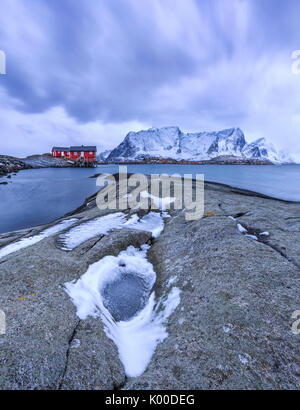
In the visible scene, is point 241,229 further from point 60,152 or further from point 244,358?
point 60,152

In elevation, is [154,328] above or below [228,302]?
below

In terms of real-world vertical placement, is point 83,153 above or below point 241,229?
above

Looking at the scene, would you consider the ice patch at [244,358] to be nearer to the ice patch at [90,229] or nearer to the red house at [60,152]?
the ice patch at [90,229]

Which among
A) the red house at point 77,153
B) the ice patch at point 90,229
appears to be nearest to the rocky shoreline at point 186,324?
the ice patch at point 90,229

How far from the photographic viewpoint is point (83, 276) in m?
7.89

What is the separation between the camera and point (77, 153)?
179250 millimetres

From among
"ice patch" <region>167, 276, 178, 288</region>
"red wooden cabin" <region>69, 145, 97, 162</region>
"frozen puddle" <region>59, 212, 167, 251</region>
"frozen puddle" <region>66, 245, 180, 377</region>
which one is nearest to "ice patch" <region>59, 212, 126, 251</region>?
"frozen puddle" <region>59, 212, 167, 251</region>

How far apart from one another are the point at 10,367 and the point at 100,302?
338 centimetres

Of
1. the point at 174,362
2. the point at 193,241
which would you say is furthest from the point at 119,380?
the point at 193,241

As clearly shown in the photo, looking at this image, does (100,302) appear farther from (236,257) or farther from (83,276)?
(236,257)

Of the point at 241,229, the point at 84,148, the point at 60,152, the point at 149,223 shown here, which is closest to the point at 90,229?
the point at 149,223

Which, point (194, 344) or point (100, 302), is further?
point (100, 302)

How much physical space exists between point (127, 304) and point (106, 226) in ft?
22.4

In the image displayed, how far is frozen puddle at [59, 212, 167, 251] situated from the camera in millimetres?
10870
